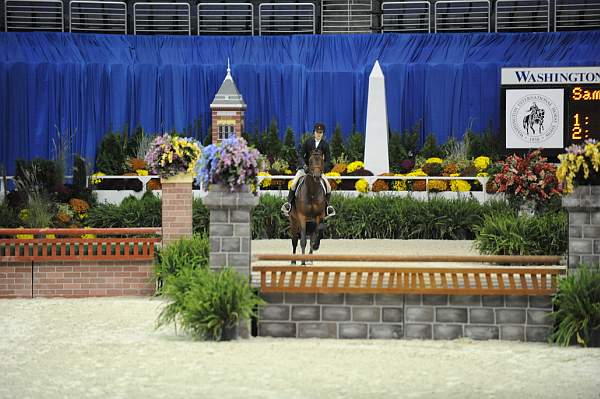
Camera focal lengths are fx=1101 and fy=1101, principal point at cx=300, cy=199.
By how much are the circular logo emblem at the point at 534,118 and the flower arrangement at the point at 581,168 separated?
42.3 feet

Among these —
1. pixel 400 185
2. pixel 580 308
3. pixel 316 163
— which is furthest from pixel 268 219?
pixel 580 308

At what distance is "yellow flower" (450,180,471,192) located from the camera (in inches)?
924

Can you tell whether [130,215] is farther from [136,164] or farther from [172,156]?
[172,156]

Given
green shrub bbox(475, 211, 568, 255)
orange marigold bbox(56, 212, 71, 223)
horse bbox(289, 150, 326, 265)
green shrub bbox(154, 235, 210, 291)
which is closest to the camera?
green shrub bbox(154, 235, 210, 291)

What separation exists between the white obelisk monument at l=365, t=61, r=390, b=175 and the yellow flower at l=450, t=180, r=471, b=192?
1.84 metres

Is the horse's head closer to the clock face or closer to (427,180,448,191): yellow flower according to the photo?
(427,180,448,191): yellow flower

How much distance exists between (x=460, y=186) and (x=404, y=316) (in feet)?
41.4

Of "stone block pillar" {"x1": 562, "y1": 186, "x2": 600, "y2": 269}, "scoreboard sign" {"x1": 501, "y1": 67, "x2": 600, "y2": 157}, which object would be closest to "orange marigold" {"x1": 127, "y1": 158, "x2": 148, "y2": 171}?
"scoreboard sign" {"x1": 501, "y1": 67, "x2": 600, "y2": 157}

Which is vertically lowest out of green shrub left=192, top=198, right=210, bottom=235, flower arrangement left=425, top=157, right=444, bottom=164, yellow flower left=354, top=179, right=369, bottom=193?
green shrub left=192, top=198, right=210, bottom=235

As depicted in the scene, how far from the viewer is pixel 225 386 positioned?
8.71 metres

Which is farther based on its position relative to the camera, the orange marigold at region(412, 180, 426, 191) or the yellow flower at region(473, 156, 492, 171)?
the yellow flower at region(473, 156, 492, 171)

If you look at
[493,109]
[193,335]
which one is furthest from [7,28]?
[193,335]

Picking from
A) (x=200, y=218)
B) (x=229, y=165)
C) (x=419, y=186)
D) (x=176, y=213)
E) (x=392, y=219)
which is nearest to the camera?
(x=229, y=165)

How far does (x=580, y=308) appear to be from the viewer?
10547mm
